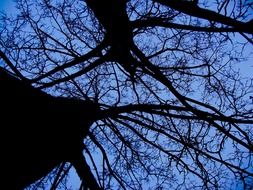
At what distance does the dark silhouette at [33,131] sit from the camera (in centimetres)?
223

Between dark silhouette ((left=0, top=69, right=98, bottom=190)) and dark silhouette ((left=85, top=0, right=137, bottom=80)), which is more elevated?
dark silhouette ((left=85, top=0, right=137, bottom=80))

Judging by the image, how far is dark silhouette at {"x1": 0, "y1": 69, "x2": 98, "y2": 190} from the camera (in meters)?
2.23

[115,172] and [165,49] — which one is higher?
[165,49]

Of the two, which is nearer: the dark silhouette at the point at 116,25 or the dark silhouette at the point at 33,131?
the dark silhouette at the point at 33,131

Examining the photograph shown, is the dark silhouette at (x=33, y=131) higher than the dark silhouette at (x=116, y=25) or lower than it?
lower

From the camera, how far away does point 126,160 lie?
20.9 feet

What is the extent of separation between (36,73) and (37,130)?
3839mm

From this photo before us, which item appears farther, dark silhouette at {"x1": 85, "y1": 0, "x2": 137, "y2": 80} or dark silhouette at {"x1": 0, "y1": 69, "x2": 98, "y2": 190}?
dark silhouette at {"x1": 85, "y1": 0, "x2": 137, "y2": 80}

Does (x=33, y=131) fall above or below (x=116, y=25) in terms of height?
below

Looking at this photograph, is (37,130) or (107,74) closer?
(37,130)

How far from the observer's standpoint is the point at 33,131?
8.16ft

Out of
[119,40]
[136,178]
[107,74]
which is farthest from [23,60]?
[136,178]

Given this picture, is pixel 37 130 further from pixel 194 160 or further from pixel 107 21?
pixel 194 160

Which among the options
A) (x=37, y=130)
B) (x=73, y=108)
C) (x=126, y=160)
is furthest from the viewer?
(x=126, y=160)
